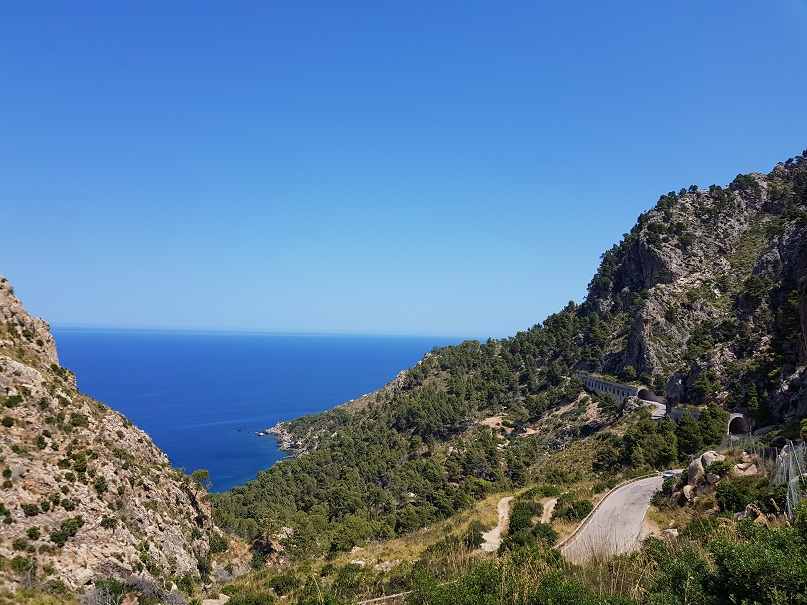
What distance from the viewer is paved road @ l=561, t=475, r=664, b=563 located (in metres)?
22.6

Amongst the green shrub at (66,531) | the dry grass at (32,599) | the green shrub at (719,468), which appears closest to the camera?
the dry grass at (32,599)

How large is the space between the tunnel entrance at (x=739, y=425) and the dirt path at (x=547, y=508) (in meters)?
24.8

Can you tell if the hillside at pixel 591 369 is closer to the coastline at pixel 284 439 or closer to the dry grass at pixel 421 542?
the dry grass at pixel 421 542

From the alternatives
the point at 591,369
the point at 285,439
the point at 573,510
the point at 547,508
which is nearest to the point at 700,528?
the point at 573,510

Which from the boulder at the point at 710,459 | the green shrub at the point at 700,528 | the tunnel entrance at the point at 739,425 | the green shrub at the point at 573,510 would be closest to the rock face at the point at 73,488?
the green shrub at the point at 573,510

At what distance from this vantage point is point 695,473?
94.9 ft

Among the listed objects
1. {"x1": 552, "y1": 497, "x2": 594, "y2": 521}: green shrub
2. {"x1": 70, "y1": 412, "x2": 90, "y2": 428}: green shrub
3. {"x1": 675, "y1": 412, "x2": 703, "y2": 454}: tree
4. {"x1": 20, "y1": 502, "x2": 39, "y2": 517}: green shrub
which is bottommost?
{"x1": 675, "y1": 412, "x2": 703, "y2": 454}: tree

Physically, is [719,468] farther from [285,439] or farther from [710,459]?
[285,439]

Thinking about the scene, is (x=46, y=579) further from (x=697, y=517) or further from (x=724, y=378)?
(x=724, y=378)

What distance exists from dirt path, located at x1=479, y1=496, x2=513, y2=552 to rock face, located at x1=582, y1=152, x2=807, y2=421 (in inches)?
979

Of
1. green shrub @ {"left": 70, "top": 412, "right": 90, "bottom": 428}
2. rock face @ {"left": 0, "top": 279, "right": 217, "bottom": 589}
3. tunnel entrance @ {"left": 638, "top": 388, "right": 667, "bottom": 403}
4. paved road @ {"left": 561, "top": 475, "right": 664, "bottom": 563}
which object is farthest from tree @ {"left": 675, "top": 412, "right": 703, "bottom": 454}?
green shrub @ {"left": 70, "top": 412, "right": 90, "bottom": 428}

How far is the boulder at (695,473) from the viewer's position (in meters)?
28.5

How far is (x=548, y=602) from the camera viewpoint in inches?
475

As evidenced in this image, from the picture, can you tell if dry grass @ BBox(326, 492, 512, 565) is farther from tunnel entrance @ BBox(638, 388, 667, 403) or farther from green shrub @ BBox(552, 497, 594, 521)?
tunnel entrance @ BBox(638, 388, 667, 403)
